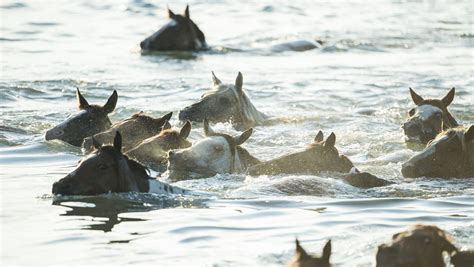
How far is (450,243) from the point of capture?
7387mm

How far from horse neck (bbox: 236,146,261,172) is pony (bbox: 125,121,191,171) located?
61cm

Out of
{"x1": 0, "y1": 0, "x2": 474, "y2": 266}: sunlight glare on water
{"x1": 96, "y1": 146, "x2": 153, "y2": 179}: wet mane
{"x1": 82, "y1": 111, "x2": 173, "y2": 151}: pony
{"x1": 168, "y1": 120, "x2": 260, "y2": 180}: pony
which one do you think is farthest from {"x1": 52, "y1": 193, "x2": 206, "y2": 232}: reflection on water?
{"x1": 82, "y1": 111, "x2": 173, "y2": 151}: pony

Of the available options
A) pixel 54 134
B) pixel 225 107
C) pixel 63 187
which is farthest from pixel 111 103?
pixel 63 187

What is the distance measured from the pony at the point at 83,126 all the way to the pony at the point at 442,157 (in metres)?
3.87

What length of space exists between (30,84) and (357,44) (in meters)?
9.25

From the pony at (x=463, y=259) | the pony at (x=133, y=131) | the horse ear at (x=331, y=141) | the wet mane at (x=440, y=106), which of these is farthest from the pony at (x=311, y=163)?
the pony at (x=463, y=259)

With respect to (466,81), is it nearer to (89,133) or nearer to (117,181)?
(89,133)

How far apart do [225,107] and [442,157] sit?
464 cm

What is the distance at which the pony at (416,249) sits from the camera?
728 cm

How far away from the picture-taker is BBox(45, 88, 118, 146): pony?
14.5 m

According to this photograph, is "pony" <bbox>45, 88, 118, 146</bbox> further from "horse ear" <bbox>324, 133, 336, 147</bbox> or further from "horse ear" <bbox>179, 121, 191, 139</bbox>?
"horse ear" <bbox>324, 133, 336, 147</bbox>

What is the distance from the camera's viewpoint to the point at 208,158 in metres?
12.0

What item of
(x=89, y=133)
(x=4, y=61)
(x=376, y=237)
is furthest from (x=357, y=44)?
(x=376, y=237)

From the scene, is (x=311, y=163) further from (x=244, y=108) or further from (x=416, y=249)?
(x=416, y=249)
